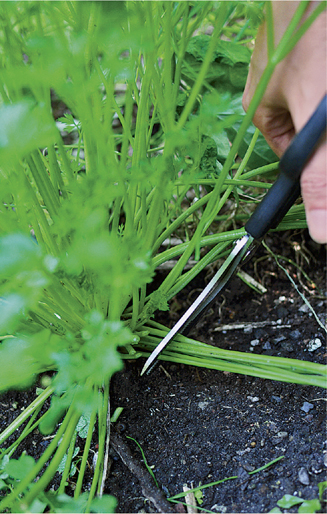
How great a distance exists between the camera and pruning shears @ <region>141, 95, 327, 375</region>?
549 millimetres

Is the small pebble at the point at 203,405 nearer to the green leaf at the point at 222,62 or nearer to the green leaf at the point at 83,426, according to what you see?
the green leaf at the point at 83,426

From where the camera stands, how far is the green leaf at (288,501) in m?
0.63

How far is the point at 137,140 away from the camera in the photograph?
0.76 meters

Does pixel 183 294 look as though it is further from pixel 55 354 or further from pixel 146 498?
pixel 55 354

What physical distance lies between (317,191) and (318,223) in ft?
0.15

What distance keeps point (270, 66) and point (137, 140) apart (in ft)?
1.06

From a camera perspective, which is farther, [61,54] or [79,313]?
[79,313]

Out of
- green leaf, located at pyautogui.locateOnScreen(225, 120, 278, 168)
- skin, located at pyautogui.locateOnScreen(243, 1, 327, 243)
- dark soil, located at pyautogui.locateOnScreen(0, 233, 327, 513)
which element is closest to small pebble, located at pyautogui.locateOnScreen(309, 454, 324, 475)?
dark soil, located at pyautogui.locateOnScreen(0, 233, 327, 513)

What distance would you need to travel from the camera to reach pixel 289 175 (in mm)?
613

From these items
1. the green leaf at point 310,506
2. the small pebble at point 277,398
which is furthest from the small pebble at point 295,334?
the green leaf at point 310,506

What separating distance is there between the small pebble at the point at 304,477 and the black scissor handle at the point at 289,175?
380mm

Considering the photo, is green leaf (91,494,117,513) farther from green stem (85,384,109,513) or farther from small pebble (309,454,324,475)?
small pebble (309,454,324,475)

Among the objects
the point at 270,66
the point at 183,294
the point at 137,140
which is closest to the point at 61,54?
the point at 270,66

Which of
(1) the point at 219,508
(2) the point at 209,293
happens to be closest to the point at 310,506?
(1) the point at 219,508
